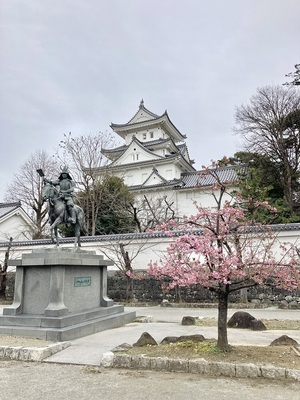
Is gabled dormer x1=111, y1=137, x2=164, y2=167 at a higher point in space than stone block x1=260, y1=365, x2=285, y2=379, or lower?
higher

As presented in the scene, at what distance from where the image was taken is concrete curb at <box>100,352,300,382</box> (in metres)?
4.43

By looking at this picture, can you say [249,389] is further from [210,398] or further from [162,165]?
[162,165]

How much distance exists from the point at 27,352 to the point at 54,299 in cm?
182

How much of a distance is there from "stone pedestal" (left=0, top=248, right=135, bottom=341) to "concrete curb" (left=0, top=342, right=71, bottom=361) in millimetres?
836

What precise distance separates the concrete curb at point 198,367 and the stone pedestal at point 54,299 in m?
2.17

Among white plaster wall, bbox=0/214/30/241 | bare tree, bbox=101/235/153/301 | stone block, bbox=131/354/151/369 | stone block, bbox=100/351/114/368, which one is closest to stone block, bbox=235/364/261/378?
stone block, bbox=131/354/151/369

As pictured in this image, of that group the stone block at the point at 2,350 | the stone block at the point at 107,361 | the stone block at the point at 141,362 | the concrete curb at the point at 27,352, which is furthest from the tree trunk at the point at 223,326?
the stone block at the point at 2,350

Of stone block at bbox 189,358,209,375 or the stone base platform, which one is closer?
stone block at bbox 189,358,209,375

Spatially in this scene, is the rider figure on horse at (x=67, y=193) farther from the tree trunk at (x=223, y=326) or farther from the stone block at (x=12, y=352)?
the tree trunk at (x=223, y=326)

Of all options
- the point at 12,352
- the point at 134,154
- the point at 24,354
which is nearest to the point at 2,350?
the point at 12,352

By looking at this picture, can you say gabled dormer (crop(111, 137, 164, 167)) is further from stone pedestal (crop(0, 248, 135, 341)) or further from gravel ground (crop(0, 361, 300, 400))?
gravel ground (crop(0, 361, 300, 400))

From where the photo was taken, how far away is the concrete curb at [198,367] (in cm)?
443

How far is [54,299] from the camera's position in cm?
759

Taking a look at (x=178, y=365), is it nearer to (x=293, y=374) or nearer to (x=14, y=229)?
(x=293, y=374)
